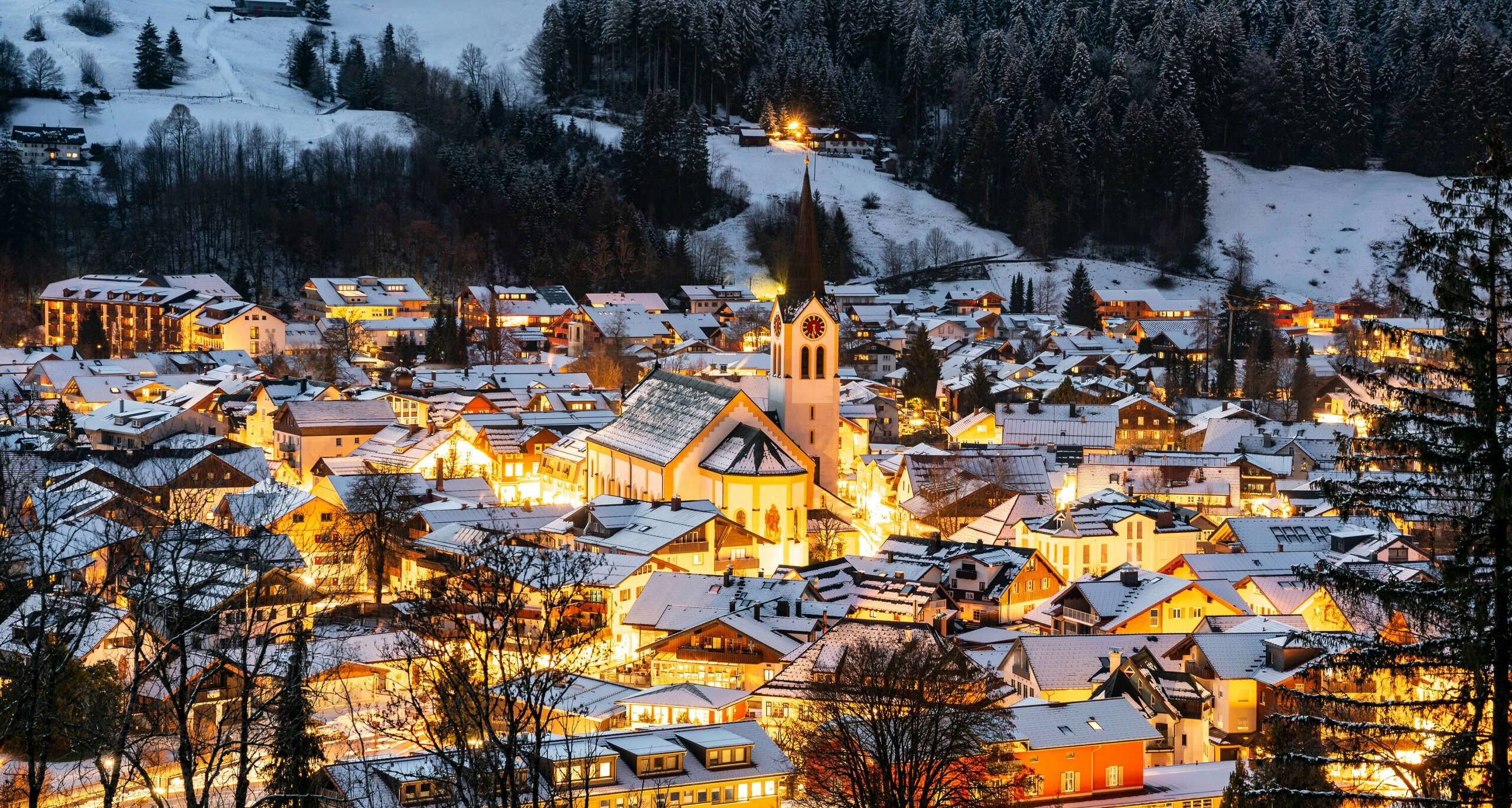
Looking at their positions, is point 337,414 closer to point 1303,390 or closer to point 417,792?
point 417,792

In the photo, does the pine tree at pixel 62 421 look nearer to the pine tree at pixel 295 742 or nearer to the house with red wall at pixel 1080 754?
the pine tree at pixel 295 742

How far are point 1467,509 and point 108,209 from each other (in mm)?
98451

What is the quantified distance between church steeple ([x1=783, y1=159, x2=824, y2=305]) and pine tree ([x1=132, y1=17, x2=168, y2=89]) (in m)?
85.2

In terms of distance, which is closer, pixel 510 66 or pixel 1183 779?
pixel 1183 779

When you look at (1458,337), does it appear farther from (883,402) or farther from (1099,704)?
(883,402)

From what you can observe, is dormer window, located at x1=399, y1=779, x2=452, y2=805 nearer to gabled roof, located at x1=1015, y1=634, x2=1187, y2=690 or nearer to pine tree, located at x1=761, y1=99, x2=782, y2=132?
gabled roof, located at x1=1015, y1=634, x2=1187, y2=690

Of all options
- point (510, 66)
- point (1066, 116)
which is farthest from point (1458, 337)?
point (510, 66)

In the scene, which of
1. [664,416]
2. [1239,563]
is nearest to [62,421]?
[664,416]

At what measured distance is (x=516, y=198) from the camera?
332 ft

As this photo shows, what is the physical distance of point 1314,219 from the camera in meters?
103

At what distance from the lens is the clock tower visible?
4625cm

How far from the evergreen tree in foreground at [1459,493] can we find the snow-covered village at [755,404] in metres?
0.05

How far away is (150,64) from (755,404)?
88633 millimetres

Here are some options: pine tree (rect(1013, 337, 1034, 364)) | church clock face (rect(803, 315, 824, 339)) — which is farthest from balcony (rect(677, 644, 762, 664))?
pine tree (rect(1013, 337, 1034, 364))
